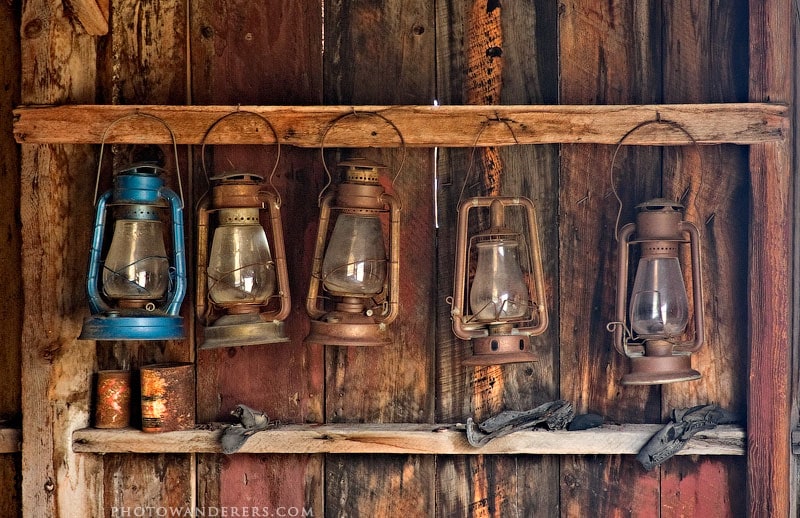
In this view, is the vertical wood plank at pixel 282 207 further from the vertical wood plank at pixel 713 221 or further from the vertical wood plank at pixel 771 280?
the vertical wood plank at pixel 771 280

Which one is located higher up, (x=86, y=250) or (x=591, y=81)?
(x=591, y=81)

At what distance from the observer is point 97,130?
180 cm

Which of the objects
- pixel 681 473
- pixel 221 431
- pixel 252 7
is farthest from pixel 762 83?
pixel 221 431

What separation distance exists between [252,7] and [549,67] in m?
0.73

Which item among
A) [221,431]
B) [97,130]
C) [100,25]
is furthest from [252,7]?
[221,431]

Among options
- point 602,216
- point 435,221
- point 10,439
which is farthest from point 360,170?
point 10,439

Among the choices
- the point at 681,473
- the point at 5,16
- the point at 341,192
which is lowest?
the point at 681,473

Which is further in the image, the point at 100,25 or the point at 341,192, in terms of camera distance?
the point at 100,25

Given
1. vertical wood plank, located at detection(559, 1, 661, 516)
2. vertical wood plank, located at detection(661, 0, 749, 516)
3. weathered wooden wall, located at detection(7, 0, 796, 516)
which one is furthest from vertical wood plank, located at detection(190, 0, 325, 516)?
vertical wood plank, located at detection(661, 0, 749, 516)

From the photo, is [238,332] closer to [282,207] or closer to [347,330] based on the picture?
[347,330]

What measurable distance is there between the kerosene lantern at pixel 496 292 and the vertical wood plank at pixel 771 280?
50 cm

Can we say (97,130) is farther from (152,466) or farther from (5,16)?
(152,466)

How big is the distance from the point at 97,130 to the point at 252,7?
18.6 inches

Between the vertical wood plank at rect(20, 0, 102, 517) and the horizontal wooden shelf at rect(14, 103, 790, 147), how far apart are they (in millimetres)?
70
